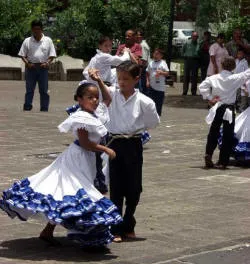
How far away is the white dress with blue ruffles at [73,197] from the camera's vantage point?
738 cm

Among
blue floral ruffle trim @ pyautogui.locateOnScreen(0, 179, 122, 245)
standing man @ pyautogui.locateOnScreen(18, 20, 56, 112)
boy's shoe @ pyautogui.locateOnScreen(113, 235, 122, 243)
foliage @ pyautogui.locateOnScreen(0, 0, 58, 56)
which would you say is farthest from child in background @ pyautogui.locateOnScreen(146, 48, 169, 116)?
foliage @ pyautogui.locateOnScreen(0, 0, 58, 56)

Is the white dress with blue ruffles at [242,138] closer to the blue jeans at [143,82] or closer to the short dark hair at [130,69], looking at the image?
the blue jeans at [143,82]

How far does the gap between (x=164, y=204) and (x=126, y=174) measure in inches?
75.3

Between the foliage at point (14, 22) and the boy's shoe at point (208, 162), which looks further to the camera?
the foliage at point (14, 22)

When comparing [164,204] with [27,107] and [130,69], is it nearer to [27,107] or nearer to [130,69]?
[130,69]

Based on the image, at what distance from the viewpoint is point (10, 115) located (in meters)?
18.1

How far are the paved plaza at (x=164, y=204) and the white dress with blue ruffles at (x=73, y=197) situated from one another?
0.87ft

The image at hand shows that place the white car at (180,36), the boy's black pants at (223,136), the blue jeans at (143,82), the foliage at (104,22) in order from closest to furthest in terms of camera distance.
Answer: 1. the boy's black pants at (223,136)
2. the blue jeans at (143,82)
3. the foliage at (104,22)
4. the white car at (180,36)

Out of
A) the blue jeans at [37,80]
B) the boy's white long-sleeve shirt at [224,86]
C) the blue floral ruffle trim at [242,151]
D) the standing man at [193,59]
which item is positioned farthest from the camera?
the standing man at [193,59]

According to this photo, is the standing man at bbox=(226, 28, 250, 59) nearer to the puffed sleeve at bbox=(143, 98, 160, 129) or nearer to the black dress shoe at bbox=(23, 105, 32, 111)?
the black dress shoe at bbox=(23, 105, 32, 111)

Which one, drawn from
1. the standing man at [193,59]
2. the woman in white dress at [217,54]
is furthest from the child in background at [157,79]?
the standing man at [193,59]

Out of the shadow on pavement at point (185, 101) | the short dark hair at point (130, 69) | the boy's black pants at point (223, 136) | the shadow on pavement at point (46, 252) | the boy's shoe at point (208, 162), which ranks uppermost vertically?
the short dark hair at point (130, 69)

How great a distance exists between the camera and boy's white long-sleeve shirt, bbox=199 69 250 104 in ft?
41.5

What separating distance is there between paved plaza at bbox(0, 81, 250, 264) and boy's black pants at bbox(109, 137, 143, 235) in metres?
0.35
